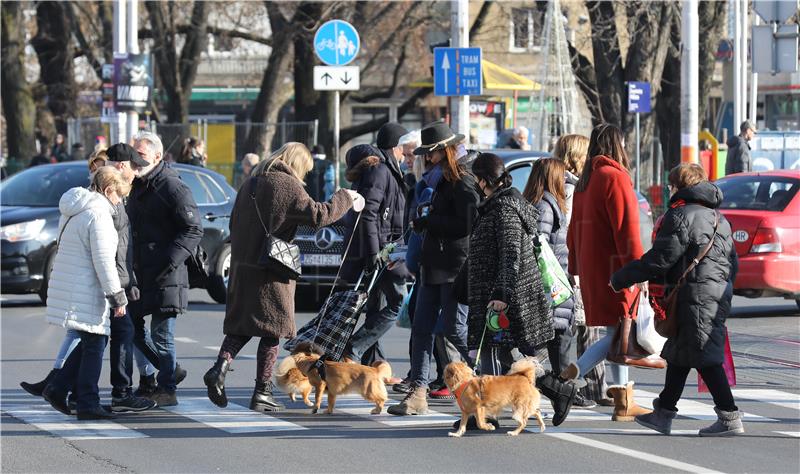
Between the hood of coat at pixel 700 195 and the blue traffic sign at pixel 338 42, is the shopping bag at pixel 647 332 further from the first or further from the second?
the blue traffic sign at pixel 338 42

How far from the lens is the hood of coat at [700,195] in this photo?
26.4 ft

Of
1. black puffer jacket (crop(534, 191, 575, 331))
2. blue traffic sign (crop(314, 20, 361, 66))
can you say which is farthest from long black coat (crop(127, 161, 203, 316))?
blue traffic sign (crop(314, 20, 361, 66))

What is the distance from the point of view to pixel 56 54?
37.5 m

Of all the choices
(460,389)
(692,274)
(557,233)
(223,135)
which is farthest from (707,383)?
(223,135)

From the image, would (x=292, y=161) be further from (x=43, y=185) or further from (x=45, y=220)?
(x=43, y=185)

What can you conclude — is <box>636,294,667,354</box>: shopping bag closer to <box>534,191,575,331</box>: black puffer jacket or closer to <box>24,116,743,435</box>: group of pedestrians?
<box>24,116,743,435</box>: group of pedestrians

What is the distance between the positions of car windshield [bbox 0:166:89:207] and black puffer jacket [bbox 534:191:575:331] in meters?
8.53

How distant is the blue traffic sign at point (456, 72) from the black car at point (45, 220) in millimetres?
3359

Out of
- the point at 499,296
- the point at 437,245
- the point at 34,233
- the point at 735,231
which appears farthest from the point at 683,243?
the point at 34,233

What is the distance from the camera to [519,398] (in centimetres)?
802

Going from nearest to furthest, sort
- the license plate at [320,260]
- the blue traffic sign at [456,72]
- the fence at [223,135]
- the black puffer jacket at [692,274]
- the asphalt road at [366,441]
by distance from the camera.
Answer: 1. the asphalt road at [366,441]
2. the black puffer jacket at [692,274]
3. the license plate at [320,260]
4. the blue traffic sign at [456,72]
5. the fence at [223,135]

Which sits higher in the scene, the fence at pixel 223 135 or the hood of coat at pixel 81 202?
the fence at pixel 223 135

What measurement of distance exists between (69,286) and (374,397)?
2.09 m

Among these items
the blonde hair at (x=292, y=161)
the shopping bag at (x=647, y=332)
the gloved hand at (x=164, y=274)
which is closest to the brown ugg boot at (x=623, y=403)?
the shopping bag at (x=647, y=332)
